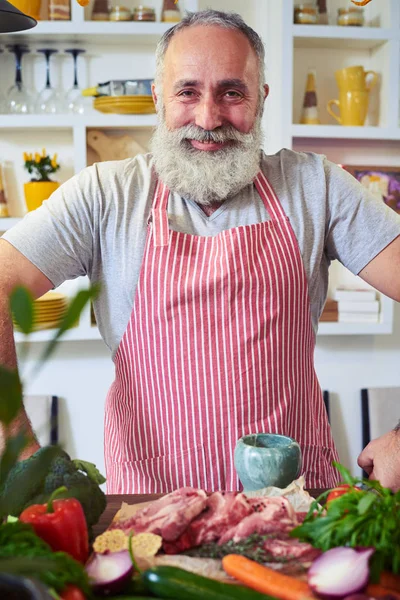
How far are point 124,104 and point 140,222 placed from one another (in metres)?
1.12

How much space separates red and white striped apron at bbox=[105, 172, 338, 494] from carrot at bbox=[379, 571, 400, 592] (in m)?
0.75

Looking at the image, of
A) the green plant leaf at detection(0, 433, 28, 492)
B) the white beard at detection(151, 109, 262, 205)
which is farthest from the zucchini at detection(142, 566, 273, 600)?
the white beard at detection(151, 109, 262, 205)

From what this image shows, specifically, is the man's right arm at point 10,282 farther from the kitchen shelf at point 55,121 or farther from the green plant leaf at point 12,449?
the kitchen shelf at point 55,121

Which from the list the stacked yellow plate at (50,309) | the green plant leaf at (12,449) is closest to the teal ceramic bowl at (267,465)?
the green plant leaf at (12,449)

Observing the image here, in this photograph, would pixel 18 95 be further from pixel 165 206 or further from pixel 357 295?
pixel 357 295

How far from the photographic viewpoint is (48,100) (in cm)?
273

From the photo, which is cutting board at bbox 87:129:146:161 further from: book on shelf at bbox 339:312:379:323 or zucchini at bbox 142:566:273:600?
zucchini at bbox 142:566:273:600

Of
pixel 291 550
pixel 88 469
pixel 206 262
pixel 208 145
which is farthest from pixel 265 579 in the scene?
pixel 208 145

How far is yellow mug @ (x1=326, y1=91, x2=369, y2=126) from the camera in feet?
9.00

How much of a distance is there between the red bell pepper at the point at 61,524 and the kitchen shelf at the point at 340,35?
7.34 feet

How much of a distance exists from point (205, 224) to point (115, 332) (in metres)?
0.31

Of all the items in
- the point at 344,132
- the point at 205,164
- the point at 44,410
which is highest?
the point at 344,132

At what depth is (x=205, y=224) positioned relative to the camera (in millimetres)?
1671

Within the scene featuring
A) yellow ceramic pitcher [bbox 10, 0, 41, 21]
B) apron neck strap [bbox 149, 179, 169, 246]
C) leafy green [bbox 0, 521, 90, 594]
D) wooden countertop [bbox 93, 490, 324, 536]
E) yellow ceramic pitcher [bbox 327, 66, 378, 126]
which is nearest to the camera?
leafy green [bbox 0, 521, 90, 594]
